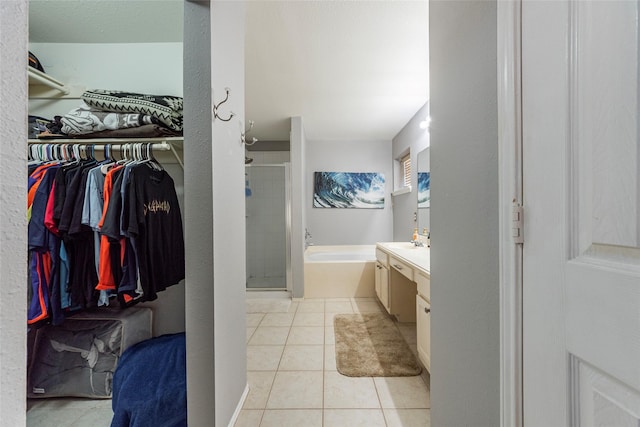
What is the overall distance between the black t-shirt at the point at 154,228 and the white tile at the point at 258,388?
88 centimetres

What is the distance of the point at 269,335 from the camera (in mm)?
2342

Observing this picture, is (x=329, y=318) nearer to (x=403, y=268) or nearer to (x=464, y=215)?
(x=403, y=268)

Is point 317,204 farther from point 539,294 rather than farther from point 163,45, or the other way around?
point 539,294

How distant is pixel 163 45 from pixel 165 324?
1999 mm

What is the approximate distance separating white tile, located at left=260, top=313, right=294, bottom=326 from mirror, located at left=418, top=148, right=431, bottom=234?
1935mm

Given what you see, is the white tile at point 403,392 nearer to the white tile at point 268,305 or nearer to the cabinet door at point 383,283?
the cabinet door at point 383,283

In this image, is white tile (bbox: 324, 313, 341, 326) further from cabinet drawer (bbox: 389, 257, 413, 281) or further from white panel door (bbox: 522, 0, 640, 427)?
white panel door (bbox: 522, 0, 640, 427)

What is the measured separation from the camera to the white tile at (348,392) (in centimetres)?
146

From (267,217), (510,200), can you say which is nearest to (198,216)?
(510,200)

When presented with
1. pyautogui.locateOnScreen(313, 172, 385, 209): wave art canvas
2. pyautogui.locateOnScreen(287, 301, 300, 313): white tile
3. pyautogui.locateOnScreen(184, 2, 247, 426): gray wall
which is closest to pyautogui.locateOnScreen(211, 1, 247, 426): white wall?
pyautogui.locateOnScreen(184, 2, 247, 426): gray wall

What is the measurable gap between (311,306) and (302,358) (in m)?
1.13

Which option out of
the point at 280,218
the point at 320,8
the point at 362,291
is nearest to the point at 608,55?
the point at 320,8

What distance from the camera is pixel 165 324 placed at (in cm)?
170

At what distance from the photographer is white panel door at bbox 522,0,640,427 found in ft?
1.35
